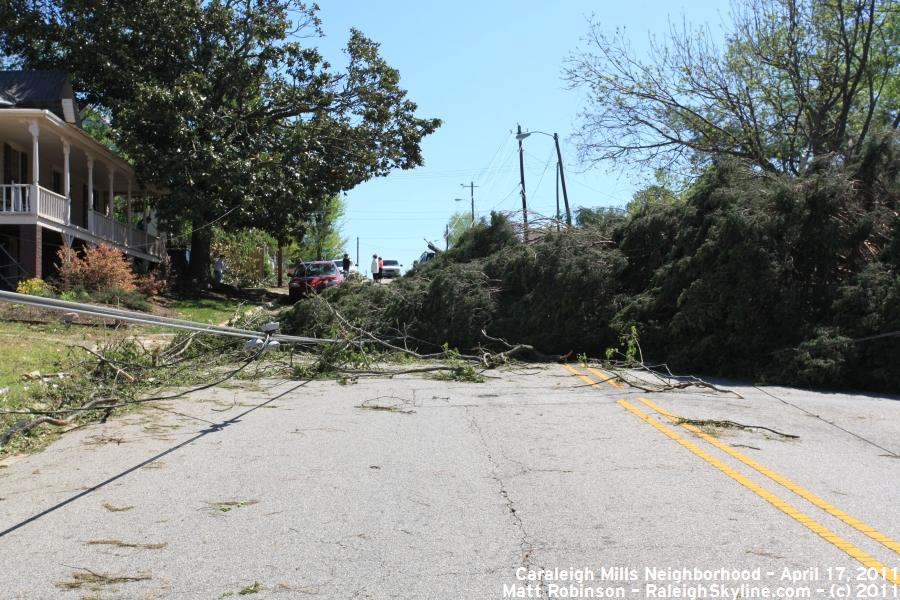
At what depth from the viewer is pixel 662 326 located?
540 inches

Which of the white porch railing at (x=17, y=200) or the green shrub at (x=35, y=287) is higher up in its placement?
the white porch railing at (x=17, y=200)

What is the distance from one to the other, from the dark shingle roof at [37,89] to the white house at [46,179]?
31mm

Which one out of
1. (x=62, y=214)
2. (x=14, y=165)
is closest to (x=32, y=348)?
(x=62, y=214)

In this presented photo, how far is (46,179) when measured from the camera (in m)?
29.5

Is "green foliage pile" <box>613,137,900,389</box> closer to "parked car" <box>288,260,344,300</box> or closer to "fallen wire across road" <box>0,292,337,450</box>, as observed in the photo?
"fallen wire across road" <box>0,292,337,450</box>

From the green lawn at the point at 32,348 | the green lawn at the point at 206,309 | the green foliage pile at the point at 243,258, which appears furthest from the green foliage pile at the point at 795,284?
the green foliage pile at the point at 243,258

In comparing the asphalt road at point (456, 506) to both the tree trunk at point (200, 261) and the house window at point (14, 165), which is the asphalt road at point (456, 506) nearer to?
the house window at point (14, 165)

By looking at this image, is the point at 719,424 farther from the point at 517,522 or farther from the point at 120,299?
the point at 120,299

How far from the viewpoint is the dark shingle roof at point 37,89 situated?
2664 cm

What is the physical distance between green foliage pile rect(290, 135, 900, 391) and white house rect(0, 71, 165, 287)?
39.4 ft

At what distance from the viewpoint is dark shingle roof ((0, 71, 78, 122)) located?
87.4ft

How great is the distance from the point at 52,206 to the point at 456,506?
23.3m

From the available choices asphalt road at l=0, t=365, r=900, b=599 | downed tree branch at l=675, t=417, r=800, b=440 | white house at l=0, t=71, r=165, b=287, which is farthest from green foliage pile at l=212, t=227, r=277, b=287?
downed tree branch at l=675, t=417, r=800, b=440

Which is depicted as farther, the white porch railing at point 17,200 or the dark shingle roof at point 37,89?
the dark shingle roof at point 37,89
